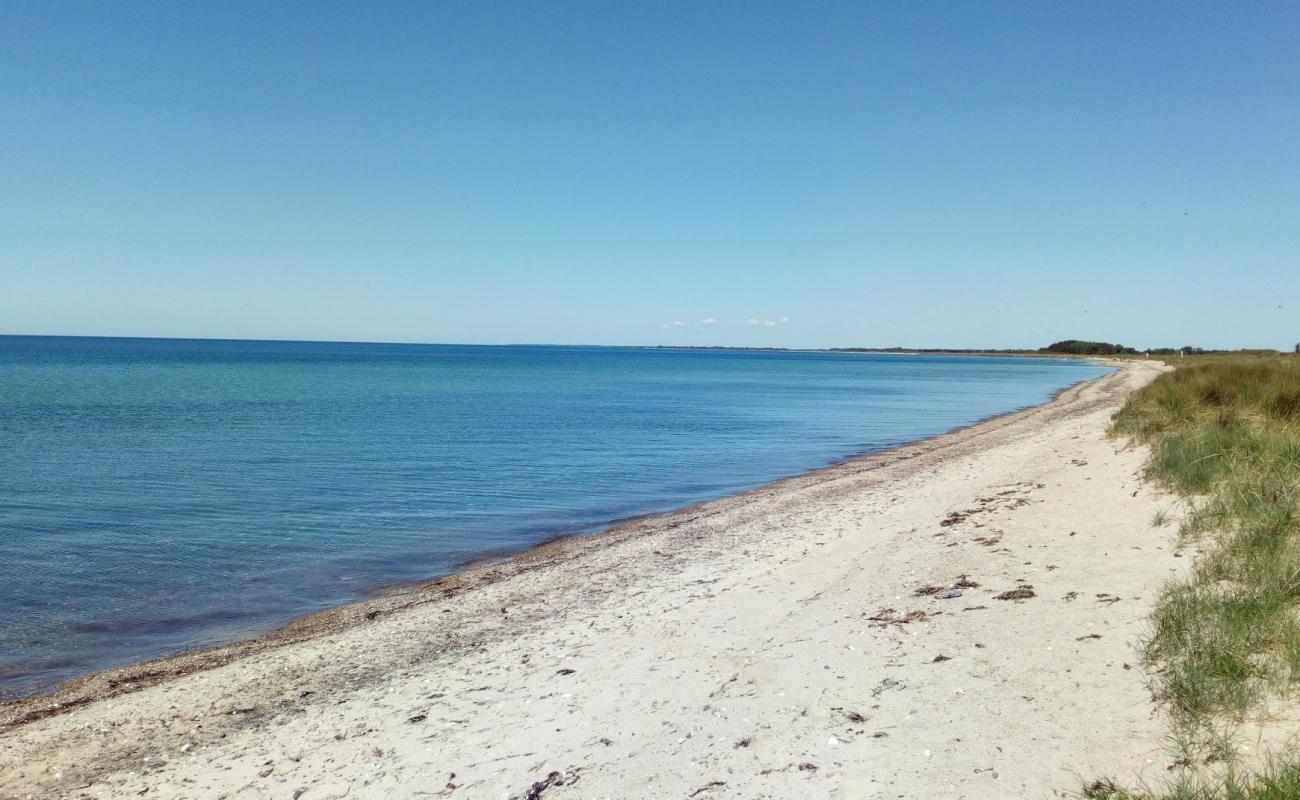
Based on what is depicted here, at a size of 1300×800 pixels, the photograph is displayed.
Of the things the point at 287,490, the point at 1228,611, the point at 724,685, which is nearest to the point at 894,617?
the point at 724,685

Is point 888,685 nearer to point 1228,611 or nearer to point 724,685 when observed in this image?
point 724,685

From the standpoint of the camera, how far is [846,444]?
30.0 meters

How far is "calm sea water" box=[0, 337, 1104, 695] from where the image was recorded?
11.0 metres

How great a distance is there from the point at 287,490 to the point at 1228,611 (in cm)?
1946

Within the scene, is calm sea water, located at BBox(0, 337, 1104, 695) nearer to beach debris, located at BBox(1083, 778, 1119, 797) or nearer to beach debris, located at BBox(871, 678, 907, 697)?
beach debris, located at BBox(871, 678, 907, 697)

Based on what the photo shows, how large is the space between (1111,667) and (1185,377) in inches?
755

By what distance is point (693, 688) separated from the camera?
6727 mm

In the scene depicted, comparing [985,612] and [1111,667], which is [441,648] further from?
[1111,667]

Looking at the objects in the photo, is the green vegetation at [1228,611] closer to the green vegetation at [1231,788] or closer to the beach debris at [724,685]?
the green vegetation at [1231,788]

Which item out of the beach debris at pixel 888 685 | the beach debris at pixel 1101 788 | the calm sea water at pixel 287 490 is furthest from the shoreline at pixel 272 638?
the beach debris at pixel 1101 788

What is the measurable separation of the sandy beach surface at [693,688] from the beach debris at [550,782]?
0.12ft

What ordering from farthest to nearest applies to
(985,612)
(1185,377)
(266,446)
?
(266,446), (1185,377), (985,612)

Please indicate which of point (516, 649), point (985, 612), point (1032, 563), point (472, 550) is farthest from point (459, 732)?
point (472, 550)

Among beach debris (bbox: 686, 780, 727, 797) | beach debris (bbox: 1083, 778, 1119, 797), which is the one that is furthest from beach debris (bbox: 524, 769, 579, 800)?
beach debris (bbox: 1083, 778, 1119, 797)
